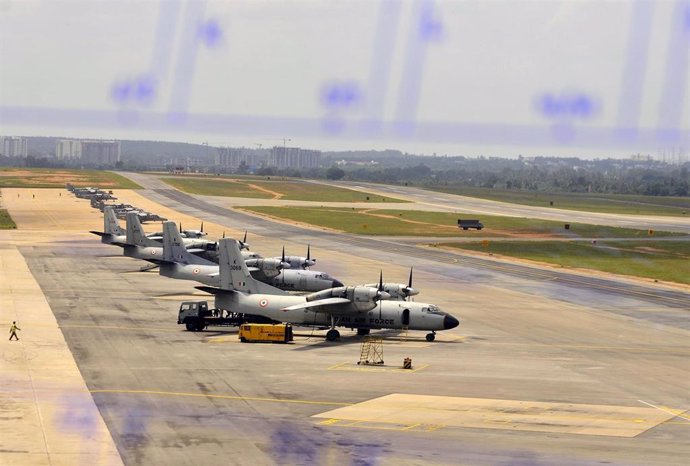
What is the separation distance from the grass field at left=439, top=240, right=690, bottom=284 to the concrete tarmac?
31.2m

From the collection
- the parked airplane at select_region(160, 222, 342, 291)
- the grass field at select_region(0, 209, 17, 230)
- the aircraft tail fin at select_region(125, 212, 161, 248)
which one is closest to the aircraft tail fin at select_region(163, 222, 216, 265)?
the parked airplane at select_region(160, 222, 342, 291)

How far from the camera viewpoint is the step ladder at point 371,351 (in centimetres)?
6656

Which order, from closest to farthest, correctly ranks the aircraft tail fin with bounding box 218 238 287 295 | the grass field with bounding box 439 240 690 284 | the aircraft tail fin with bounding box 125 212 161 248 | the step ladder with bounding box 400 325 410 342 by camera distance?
the step ladder with bounding box 400 325 410 342 → the aircraft tail fin with bounding box 218 238 287 295 → the aircraft tail fin with bounding box 125 212 161 248 → the grass field with bounding box 439 240 690 284

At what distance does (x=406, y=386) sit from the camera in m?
59.6

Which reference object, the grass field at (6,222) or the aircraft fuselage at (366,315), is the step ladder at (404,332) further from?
the grass field at (6,222)

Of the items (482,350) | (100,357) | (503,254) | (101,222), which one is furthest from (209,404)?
(101,222)

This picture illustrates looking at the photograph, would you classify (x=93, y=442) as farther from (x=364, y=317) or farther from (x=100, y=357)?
(x=364, y=317)

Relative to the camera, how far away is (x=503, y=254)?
147 meters

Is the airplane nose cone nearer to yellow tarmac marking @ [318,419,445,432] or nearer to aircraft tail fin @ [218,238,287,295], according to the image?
aircraft tail fin @ [218,238,287,295]

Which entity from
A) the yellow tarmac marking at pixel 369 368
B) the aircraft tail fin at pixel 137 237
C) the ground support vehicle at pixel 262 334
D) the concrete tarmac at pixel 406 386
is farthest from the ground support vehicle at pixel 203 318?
the aircraft tail fin at pixel 137 237

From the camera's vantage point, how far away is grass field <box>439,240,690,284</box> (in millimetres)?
132013

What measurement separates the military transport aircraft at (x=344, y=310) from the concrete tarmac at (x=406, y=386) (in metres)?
1.37

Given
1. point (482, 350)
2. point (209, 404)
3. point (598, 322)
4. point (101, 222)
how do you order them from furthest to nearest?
point (101, 222) → point (598, 322) → point (482, 350) → point (209, 404)

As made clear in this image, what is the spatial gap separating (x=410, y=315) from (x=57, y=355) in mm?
24108
